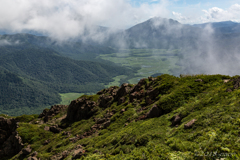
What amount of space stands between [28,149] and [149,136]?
42736 millimetres

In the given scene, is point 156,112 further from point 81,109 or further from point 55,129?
point 55,129

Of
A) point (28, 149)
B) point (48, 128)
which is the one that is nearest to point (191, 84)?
point (28, 149)

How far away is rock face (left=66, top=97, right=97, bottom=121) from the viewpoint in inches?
2051

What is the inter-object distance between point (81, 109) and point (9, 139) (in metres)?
27.8

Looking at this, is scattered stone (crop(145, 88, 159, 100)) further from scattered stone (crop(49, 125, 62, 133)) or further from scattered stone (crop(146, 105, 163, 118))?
scattered stone (crop(49, 125, 62, 133))

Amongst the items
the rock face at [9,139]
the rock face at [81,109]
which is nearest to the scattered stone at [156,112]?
the rock face at [81,109]

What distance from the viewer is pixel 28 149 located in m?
44.7

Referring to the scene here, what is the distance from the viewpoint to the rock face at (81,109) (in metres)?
52.1

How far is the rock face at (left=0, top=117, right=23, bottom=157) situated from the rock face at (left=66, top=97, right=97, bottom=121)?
57.6 feet

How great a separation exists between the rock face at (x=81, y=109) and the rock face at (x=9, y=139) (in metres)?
17.6

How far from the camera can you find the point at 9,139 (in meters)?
54.2

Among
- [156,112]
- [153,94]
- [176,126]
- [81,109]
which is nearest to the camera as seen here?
[176,126]

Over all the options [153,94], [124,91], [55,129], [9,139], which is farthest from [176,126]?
[9,139]

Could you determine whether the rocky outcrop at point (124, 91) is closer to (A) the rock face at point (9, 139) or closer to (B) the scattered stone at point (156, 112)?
(B) the scattered stone at point (156, 112)
